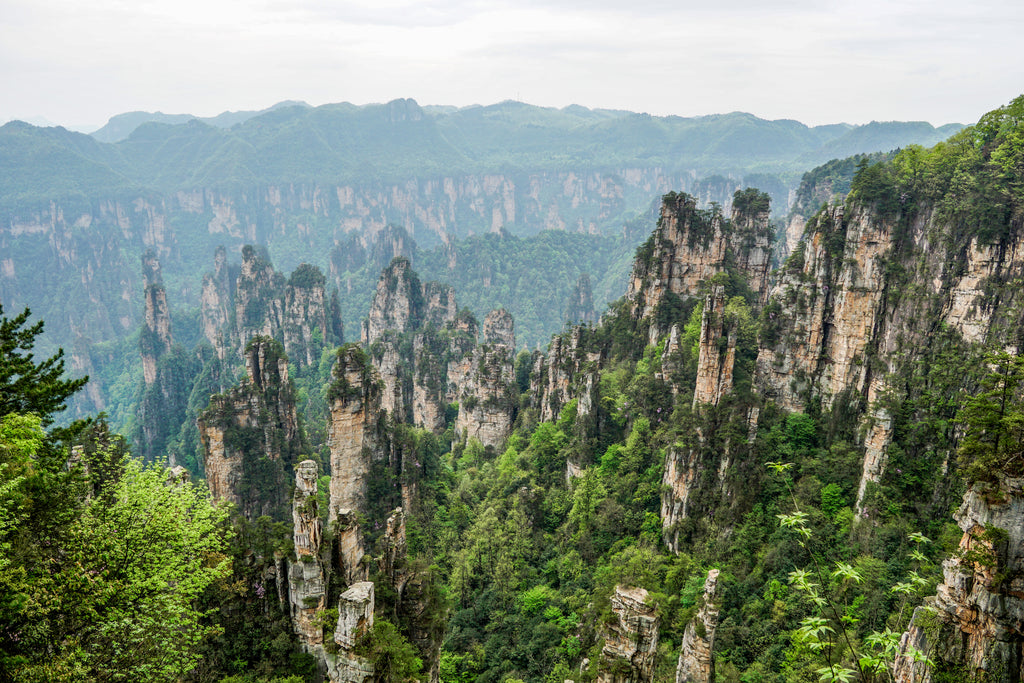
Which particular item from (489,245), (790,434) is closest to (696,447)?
(790,434)

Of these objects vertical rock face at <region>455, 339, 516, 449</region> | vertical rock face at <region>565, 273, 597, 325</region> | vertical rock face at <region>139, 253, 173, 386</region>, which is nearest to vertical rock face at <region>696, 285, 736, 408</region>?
vertical rock face at <region>455, 339, 516, 449</region>

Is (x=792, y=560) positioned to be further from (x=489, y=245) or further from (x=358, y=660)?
(x=489, y=245)

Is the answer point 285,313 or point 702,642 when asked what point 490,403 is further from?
point 285,313

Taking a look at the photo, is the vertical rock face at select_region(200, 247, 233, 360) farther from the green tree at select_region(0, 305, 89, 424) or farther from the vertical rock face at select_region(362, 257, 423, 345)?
the green tree at select_region(0, 305, 89, 424)

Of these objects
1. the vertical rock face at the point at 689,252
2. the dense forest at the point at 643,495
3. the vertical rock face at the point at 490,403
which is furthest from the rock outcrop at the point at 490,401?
the vertical rock face at the point at 689,252

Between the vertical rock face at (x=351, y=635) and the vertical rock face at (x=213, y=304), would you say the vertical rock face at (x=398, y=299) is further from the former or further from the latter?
the vertical rock face at (x=351, y=635)

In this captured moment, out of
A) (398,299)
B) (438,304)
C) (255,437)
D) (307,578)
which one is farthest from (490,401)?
(438,304)
